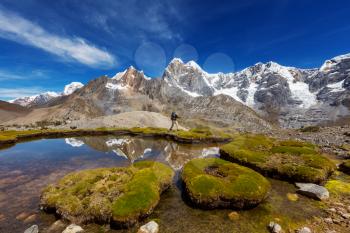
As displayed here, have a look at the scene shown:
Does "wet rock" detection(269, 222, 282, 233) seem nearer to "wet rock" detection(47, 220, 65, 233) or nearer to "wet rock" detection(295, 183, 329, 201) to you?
"wet rock" detection(295, 183, 329, 201)

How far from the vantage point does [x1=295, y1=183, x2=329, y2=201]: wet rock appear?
16656 mm

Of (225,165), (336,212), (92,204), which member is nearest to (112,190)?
(92,204)

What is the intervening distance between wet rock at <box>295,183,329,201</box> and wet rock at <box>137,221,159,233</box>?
42.3 feet

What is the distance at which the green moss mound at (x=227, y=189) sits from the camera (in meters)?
15.2

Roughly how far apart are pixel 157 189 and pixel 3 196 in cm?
1282

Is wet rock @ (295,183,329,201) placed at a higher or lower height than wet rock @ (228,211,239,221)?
higher

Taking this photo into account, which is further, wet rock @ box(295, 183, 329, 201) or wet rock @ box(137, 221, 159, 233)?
wet rock @ box(295, 183, 329, 201)

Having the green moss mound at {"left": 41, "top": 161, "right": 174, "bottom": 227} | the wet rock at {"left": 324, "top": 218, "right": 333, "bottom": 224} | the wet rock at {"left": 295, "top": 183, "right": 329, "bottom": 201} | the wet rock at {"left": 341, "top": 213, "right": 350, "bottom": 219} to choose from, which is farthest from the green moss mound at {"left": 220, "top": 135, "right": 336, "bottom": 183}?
the green moss mound at {"left": 41, "top": 161, "right": 174, "bottom": 227}

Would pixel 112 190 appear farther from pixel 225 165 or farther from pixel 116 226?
pixel 225 165

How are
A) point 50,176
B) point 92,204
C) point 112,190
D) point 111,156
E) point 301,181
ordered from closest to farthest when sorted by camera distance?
point 92,204
point 112,190
point 301,181
point 50,176
point 111,156

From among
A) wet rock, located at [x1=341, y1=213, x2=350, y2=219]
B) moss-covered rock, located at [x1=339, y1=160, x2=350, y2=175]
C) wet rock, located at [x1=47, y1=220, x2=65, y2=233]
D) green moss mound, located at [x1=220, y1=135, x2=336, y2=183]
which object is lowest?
wet rock, located at [x1=47, y1=220, x2=65, y2=233]

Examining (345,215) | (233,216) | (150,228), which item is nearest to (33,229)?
(150,228)

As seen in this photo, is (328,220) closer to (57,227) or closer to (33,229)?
(57,227)

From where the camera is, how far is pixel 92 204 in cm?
1392
